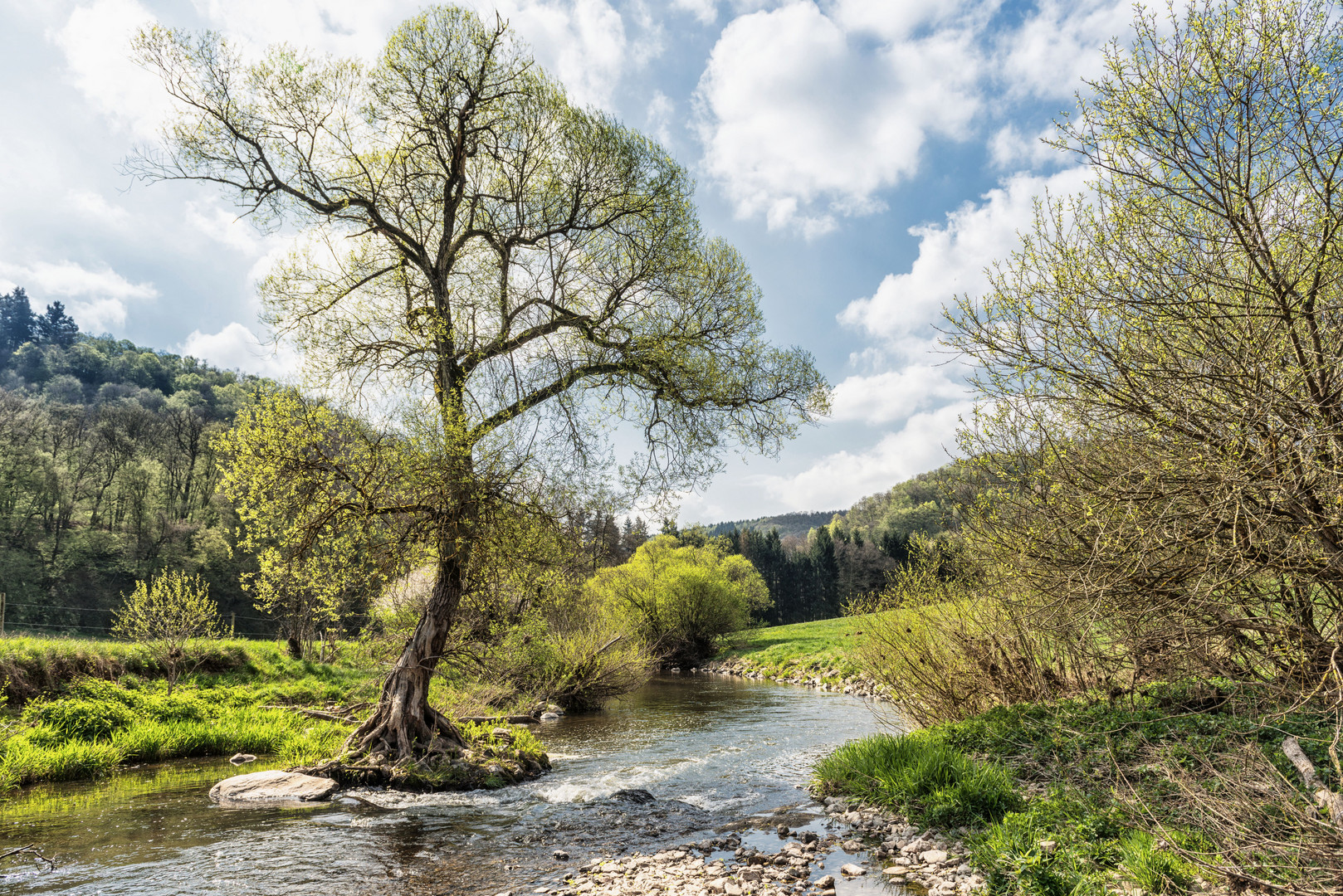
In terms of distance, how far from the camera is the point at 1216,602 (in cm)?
670

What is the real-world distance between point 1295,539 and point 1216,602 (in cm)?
136

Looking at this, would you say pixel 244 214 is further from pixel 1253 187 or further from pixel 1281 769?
pixel 1281 769

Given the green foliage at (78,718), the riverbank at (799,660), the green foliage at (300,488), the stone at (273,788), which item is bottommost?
the riverbank at (799,660)

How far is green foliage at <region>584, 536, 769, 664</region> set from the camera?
38625mm

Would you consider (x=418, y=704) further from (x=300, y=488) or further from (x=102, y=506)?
(x=102, y=506)

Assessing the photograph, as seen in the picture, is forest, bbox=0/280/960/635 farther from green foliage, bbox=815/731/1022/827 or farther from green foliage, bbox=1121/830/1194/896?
green foliage, bbox=1121/830/1194/896

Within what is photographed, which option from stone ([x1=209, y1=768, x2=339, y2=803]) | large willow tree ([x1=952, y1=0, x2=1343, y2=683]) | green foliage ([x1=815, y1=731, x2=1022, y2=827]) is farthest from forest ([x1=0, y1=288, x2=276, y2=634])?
large willow tree ([x1=952, y1=0, x2=1343, y2=683])

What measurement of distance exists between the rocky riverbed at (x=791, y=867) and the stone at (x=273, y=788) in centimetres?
513

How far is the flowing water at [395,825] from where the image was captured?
6781 mm

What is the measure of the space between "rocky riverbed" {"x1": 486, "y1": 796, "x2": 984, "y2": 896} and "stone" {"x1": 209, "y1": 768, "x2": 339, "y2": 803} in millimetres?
5129

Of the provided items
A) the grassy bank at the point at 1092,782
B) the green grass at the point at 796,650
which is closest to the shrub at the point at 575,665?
the green grass at the point at 796,650

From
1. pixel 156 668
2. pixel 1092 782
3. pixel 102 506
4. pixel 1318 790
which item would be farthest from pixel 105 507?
pixel 1318 790

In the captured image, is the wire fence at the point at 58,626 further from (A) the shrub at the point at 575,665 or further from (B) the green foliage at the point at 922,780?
(B) the green foliage at the point at 922,780

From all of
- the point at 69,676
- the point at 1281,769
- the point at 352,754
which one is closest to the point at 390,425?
the point at 352,754
